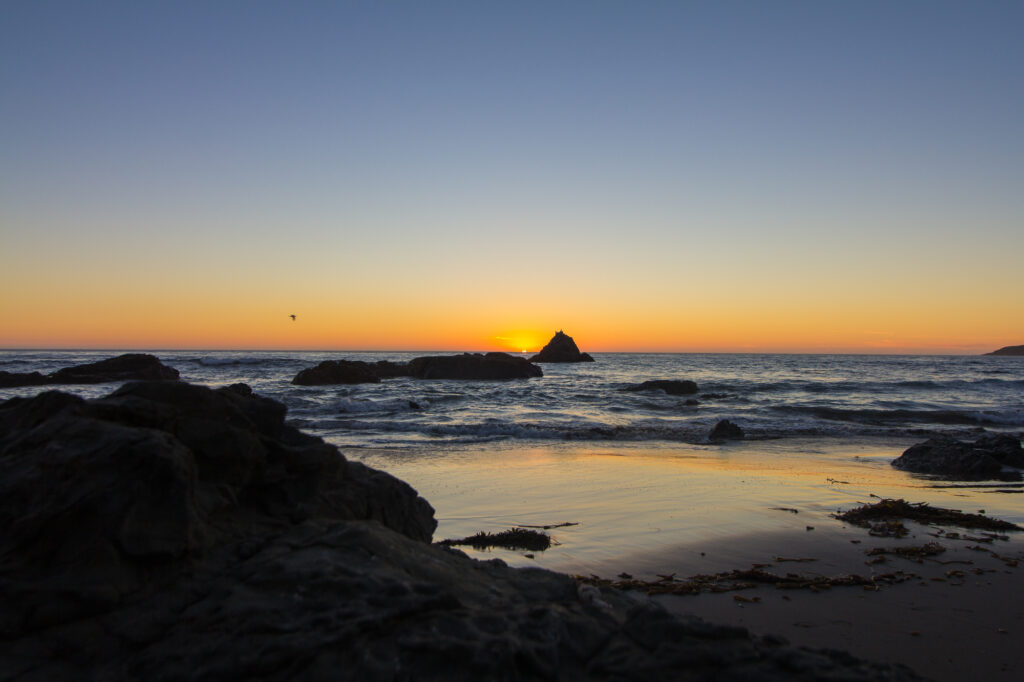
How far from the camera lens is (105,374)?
33.5 meters

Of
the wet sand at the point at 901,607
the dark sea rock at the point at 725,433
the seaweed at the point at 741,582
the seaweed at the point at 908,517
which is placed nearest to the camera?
the wet sand at the point at 901,607

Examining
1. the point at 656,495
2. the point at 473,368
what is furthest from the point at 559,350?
the point at 656,495

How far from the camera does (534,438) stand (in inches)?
627

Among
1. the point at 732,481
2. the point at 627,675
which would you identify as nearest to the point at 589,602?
the point at 627,675

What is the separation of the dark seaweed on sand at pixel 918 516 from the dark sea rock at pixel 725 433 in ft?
25.8

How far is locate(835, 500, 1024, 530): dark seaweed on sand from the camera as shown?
7051 millimetres

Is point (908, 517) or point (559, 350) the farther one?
point (559, 350)

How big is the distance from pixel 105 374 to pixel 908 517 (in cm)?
3744

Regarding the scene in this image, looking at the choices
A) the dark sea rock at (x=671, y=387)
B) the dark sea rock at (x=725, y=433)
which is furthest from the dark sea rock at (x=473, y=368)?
the dark sea rock at (x=725, y=433)

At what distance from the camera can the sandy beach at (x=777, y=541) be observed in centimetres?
410

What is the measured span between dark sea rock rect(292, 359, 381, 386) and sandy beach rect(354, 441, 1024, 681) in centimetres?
2167

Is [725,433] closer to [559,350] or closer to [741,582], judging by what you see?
[741,582]

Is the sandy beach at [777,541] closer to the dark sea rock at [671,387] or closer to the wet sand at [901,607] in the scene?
the wet sand at [901,607]

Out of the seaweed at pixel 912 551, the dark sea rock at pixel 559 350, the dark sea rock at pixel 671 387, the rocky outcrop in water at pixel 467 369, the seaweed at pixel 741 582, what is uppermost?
the dark sea rock at pixel 559 350
